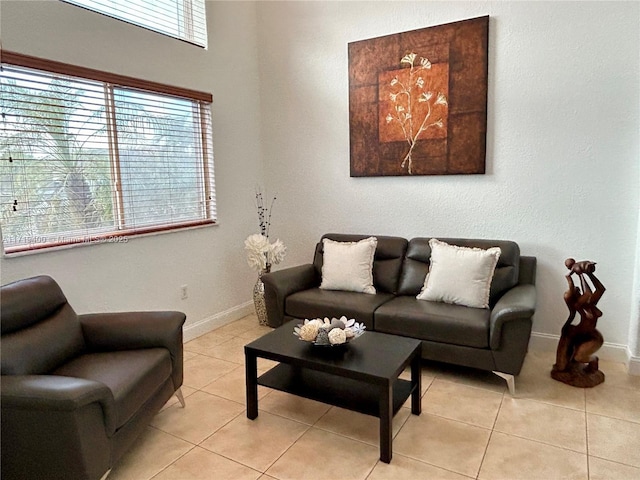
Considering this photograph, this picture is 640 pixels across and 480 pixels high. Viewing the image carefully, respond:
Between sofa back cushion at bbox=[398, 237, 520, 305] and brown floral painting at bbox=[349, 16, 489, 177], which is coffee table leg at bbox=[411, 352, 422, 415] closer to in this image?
sofa back cushion at bbox=[398, 237, 520, 305]

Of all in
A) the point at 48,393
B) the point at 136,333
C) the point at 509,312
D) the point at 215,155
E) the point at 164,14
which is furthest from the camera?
the point at 215,155

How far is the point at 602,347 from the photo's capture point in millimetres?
3100

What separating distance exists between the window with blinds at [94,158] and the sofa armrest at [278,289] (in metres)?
0.88

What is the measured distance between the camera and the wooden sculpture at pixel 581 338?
271 centimetres

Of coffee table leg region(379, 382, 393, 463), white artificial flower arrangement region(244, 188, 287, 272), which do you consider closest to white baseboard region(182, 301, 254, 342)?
white artificial flower arrangement region(244, 188, 287, 272)

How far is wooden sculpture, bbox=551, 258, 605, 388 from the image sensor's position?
2707 mm

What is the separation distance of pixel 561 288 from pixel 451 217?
0.96 meters

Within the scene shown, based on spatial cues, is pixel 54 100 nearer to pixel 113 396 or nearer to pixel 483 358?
pixel 113 396

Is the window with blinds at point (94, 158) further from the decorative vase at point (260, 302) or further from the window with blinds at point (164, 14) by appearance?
the decorative vase at point (260, 302)

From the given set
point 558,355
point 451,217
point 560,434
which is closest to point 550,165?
point 451,217

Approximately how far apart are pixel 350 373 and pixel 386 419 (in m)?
0.26

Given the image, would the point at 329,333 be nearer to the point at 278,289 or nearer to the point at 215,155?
the point at 278,289

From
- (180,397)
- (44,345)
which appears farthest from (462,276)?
(44,345)

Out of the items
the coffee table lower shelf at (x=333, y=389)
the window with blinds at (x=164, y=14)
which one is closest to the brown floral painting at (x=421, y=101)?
the window with blinds at (x=164, y=14)
